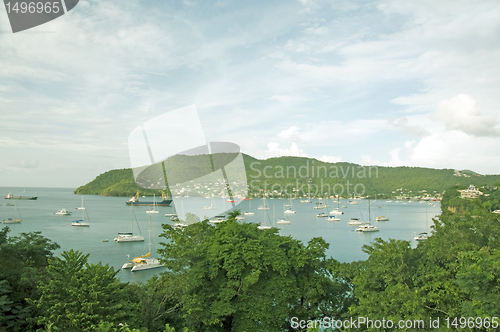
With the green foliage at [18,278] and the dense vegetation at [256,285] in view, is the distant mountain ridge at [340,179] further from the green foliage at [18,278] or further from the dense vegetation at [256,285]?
the green foliage at [18,278]

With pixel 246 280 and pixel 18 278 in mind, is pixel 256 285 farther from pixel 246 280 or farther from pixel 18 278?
pixel 18 278

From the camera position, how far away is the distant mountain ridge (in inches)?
4491

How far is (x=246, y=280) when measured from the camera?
10672 mm

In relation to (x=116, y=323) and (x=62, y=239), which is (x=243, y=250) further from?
(x=62, y=239)

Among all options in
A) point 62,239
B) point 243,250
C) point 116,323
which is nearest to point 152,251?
point 62,239

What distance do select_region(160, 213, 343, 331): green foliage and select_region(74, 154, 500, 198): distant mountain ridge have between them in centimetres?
9681

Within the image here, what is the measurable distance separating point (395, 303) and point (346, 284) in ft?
12.4

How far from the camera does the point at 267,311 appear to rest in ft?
34.5

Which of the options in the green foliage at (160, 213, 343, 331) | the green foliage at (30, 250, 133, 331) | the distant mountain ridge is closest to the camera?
the green foliage at (30, 250, 133, 331)

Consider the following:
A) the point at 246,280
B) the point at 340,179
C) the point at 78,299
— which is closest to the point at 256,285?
the point at 246,280

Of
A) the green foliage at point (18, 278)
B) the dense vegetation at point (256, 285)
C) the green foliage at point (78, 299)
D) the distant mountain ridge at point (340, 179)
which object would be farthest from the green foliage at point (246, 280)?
the distant mountain ridge at point (340, 179)

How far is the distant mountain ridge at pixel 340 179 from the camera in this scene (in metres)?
114

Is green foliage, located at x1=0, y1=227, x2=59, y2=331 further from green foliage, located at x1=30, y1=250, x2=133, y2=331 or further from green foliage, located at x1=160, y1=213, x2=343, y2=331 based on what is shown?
green foliage, located at x1=160, y1=213, x2=343, y2=331

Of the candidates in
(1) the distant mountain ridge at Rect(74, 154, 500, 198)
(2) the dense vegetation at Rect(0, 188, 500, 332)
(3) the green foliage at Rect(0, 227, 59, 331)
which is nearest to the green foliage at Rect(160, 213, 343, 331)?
(2) the dense vegetation at Rect(0, 188, 500, 332)
